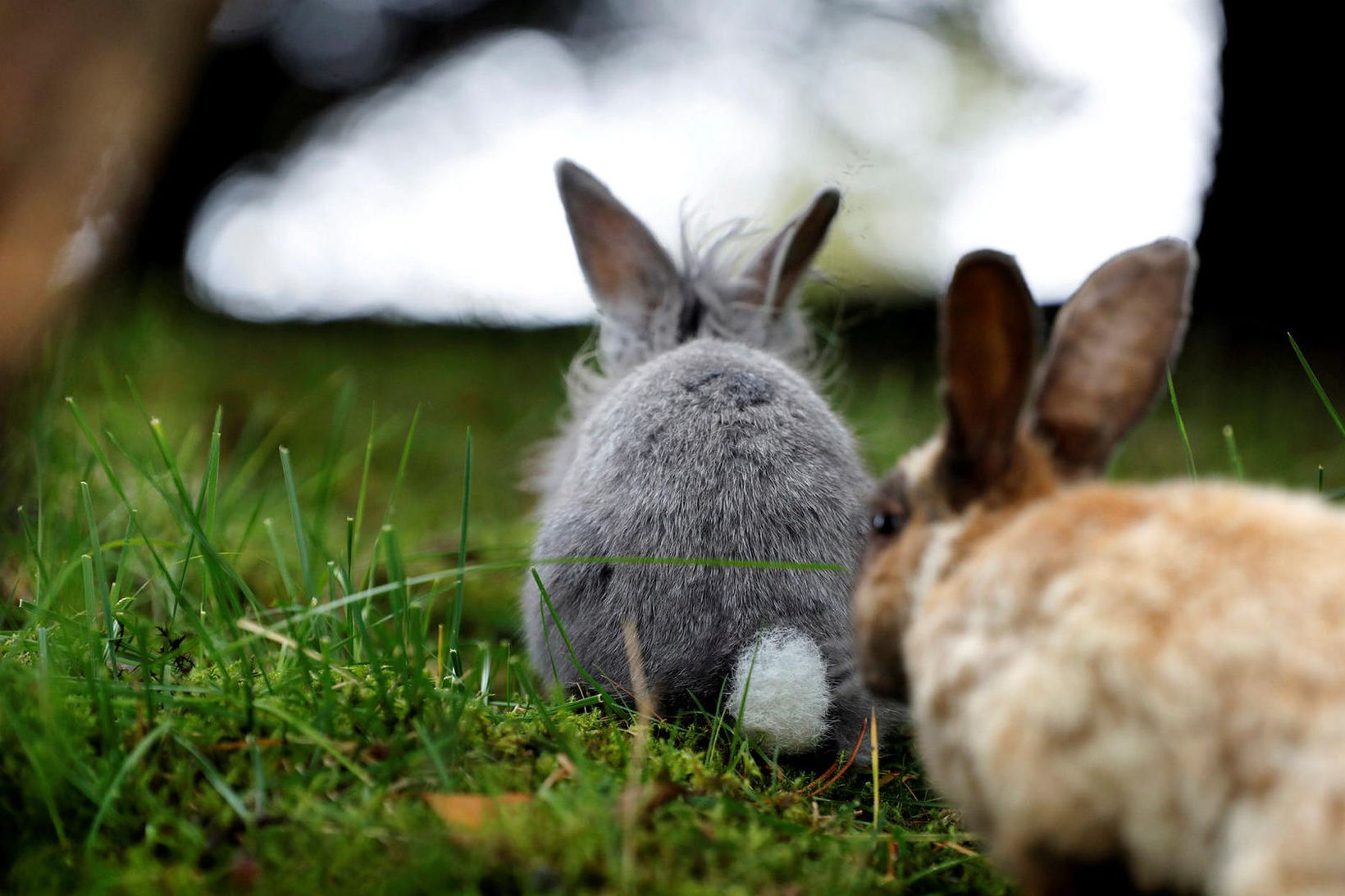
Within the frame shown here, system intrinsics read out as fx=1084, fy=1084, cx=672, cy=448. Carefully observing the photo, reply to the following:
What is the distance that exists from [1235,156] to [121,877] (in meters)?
6.65

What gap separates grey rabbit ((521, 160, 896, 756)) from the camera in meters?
2.60

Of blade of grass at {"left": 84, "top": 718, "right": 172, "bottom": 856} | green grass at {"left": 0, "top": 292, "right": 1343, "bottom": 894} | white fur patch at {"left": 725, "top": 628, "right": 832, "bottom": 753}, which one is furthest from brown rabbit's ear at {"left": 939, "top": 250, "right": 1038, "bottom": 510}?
blade of grass at {"left": 84, "top": 718, "right": 172, "bottom": 856}

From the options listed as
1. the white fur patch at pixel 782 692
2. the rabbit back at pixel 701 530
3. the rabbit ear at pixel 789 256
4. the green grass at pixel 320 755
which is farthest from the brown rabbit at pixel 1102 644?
the rabbit ear at pixel 789 256

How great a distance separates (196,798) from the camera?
1.78 meters

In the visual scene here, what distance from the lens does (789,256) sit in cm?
412

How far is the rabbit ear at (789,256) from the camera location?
395cm

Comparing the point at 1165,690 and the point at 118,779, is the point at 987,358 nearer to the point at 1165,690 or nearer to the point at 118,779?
the point at 1165,690

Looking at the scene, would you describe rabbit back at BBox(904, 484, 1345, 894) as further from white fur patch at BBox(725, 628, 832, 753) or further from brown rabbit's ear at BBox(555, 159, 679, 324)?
brown rabbit's ear at BBox(555, 159, 679, 324)

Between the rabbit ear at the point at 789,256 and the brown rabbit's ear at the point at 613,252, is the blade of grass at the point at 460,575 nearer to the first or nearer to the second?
the brown rabbit's ear at the point at 613,252

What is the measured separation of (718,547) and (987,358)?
1.04 metres

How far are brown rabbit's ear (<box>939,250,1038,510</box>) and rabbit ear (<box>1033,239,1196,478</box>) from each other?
0.43ft

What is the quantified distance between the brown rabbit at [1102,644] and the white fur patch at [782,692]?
0.65 metres

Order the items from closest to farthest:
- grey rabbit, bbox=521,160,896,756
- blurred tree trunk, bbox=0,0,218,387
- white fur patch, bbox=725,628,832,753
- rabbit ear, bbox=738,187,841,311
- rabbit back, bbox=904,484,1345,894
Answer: rabbit back, bbox=904,484,1345,894, white fur patch, bbox=725,628,832,753, grey rabbit, bbox=521,160,896,756, blurred tree trunk, bbox=0,0,218,387, rabbit ear, bbox=738,187,841,311

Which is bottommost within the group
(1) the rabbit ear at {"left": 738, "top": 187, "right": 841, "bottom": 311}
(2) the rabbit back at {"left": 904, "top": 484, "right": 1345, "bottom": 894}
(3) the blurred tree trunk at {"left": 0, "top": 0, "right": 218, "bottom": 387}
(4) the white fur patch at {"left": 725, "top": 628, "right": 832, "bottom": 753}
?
(4) the white fur patch at {"left": 725, "top": 628, "right": 832, "bottom": 753}
